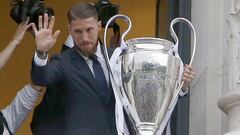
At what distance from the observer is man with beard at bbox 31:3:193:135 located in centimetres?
503

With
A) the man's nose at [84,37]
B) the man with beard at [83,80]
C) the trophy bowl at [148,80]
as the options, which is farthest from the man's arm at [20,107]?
the trophy bowl at [148,80]

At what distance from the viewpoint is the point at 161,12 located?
21.2 feet

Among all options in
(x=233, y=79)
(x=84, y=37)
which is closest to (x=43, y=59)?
(x=84, y=37)

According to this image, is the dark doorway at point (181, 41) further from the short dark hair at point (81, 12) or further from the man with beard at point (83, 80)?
the short dark hair at point (81, 12)

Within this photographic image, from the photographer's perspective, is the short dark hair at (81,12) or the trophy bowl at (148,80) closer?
the trophy bowl at (148,80)

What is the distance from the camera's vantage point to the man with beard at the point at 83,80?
5027mm

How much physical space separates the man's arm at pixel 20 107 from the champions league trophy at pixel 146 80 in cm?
44

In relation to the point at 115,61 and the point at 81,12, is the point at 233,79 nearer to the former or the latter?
the point at 115,61

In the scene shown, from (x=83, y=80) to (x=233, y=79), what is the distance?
2.42 feet

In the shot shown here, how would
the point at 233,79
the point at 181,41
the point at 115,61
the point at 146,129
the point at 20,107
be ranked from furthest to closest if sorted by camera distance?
1. the point at 181,41
2. the point at 233,79
3. the point at 20,107
4. the point at 115,61
5. the point at 146,129

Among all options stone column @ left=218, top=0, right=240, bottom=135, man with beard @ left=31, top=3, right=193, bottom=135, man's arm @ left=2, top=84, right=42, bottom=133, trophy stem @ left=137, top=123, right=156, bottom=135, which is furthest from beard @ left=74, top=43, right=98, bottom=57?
stone column @ left=218, top=0, right=240, bottom=135

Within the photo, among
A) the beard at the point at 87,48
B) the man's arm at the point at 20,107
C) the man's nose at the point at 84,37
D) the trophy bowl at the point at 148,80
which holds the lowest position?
the man's arm at the point at 20,107

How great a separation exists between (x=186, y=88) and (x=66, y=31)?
235cm

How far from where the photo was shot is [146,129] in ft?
15.9
